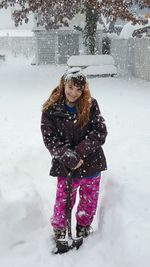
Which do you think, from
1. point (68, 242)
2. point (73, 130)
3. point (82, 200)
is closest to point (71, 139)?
point (73, 130)

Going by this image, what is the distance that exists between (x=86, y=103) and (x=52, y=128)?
352 millimetres

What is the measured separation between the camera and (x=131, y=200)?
163 inches

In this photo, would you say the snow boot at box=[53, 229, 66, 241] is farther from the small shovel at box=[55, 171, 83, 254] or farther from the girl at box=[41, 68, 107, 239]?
the girl at box=[41, 68, 107, 239]

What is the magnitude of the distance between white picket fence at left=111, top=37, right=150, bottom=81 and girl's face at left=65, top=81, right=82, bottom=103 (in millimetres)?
13537

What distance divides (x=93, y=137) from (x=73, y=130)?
0.59ft

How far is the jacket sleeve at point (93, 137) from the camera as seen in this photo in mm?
3630

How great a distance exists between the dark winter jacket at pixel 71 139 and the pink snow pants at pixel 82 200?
0.42ft

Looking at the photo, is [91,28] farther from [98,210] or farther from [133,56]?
[98,210]

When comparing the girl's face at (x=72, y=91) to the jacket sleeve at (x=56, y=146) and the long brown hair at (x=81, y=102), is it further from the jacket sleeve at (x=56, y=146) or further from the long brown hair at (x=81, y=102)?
the jacket sleeve at (x=56, y=146)

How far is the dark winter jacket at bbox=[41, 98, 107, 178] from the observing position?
3601 millimetres

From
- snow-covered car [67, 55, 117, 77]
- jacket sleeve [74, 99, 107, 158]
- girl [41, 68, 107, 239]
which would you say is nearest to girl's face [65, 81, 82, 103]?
girl [41, 68, 107, 239]

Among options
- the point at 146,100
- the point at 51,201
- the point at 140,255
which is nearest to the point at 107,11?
the point at 146,100

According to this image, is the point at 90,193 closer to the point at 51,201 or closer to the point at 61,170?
the point at 61,170

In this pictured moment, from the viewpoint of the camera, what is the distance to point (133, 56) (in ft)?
64.7
